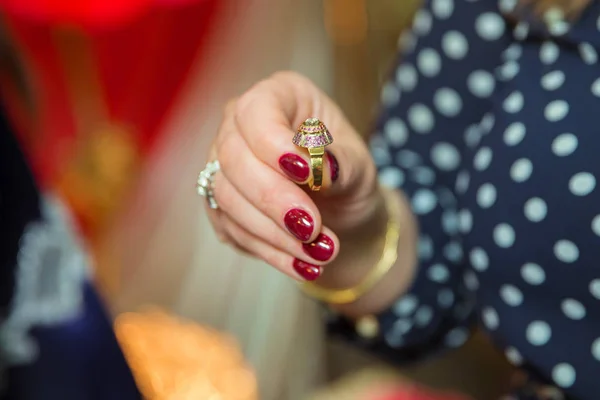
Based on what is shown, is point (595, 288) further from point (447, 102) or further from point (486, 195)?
point (447, 102)

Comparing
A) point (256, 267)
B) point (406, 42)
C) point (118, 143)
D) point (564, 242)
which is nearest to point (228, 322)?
point (256, 267)

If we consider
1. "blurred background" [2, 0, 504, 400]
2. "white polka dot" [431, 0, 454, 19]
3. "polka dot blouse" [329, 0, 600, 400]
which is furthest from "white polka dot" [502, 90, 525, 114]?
"blurred background" [2, 0, 504, 400]

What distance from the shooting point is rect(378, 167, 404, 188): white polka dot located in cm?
54

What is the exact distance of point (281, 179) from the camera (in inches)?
13.4

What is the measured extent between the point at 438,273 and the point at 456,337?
0.27 ft

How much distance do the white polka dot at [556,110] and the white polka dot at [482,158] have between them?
5 cm

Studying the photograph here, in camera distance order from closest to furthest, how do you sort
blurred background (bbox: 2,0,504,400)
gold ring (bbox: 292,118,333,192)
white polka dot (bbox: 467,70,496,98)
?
gold ring (bbox: 292,118,333,192)
white polka dot (bbox: 467,70,496,98)
blurred background (bbox: 2,0,504,400)

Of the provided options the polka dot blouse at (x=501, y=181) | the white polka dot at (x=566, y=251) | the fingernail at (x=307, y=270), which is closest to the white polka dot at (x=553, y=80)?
the polka dot blouse at (x=501, y=181)

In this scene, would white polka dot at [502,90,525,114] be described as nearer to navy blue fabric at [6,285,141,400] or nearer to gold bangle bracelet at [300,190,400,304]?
gold bangle bracelet at [300,190,400,304]

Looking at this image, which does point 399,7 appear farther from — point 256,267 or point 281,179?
point 281,179

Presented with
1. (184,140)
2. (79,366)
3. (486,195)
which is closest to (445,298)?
(486,195)

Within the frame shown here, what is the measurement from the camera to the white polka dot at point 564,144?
0.39m

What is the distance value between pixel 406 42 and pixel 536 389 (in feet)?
1.02

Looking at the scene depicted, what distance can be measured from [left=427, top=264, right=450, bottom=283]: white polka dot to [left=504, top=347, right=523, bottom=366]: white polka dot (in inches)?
3.5
